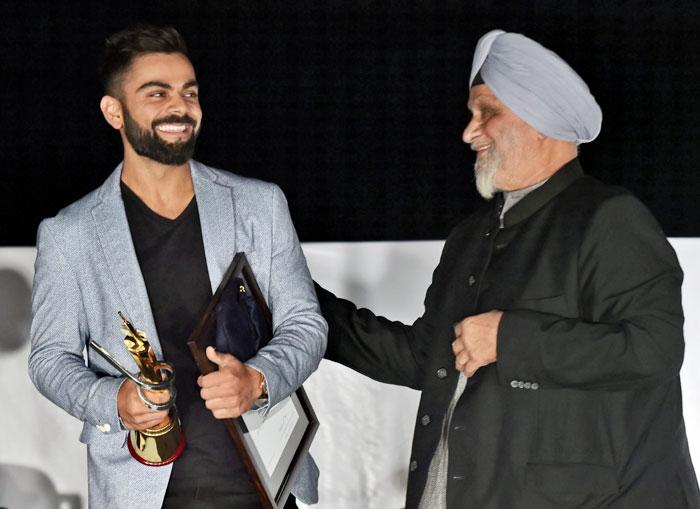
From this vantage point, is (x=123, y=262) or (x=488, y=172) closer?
(x=123, y=262)

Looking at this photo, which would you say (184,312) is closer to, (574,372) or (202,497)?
(202,497)

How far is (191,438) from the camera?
8.20ft

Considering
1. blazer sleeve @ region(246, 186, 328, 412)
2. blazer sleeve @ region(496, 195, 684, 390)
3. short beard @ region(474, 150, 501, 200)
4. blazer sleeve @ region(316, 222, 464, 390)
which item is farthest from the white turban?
blazer sleeve @ region(246, 186, 328, 412)

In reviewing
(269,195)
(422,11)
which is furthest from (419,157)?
(269,195)

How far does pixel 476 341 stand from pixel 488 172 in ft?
1.34

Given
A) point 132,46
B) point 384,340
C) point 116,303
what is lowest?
point 384,340

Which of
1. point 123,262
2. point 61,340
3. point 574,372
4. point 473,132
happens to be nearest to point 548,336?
point 574,372

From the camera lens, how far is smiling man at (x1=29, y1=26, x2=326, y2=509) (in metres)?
2.45

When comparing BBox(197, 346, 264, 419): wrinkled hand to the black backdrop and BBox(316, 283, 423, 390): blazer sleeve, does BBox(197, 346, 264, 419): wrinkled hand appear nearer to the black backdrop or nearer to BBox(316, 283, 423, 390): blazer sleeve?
BBox(316, 283, 423, 390): blazer sleeve

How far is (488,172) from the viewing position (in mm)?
2699

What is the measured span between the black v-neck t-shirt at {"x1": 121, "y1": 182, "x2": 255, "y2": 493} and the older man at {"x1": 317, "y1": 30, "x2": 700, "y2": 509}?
0.48 m

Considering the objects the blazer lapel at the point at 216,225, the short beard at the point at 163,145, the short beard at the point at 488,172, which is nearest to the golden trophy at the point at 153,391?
the blazer lapel at the point at 216,225

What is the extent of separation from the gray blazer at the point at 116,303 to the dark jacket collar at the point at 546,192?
488 mm

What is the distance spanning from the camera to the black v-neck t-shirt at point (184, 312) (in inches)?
97.9
